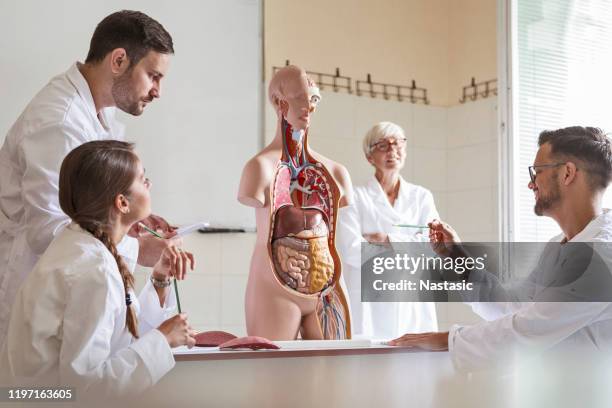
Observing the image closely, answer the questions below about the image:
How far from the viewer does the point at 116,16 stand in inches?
102

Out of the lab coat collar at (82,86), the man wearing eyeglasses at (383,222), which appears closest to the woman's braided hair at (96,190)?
the lab coat collar at (82,86)

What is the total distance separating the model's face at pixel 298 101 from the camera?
2826 mm

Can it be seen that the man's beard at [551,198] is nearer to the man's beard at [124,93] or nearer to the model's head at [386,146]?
the man's beard at [124,93]

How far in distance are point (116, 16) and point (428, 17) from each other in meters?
3.47

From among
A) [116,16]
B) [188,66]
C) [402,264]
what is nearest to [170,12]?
[188,66]

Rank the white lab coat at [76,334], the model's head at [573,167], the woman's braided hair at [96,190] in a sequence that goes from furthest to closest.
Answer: the model's head at [573,167] < the woman's braided hair at [96,190] < the white lab coat at [76,334]

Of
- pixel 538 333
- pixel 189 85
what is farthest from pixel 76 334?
pixel 189 85

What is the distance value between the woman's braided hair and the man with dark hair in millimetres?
315

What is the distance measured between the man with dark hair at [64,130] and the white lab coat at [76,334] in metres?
0.42

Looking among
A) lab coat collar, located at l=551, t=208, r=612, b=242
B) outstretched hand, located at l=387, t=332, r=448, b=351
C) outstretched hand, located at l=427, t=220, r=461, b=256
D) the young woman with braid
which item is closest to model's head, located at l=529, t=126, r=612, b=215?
lab coat collar, located at l=551, t=208, r=612, b=242

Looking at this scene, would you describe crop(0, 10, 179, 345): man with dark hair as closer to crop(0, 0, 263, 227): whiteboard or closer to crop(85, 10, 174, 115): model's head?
crop(85, 10, 174, 115): model's head

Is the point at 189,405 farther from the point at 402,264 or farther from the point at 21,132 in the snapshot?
the point at 402,264

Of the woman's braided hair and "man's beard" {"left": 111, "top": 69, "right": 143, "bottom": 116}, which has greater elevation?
"man's beard" {"left": 111, "top": 69, "right": 143, "bottom": 116}

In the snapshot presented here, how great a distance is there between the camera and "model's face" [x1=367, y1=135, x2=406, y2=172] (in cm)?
440
